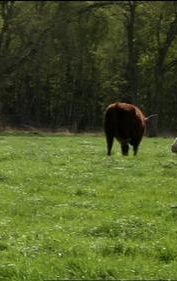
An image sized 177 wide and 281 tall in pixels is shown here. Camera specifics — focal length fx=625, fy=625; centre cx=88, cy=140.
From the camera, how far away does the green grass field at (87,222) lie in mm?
7648

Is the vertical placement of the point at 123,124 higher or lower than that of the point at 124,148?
higher

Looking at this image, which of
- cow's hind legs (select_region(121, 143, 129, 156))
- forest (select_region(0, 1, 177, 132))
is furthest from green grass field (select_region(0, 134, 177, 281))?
forest (select_region(0, 1, 177, 132))

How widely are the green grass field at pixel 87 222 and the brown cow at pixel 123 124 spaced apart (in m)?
3.86

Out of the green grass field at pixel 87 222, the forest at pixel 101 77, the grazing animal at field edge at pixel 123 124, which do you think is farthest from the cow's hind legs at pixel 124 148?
the forest at pixel 101 77

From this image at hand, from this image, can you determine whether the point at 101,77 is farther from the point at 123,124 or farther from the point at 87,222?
the point at 87,222

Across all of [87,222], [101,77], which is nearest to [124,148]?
[87,222]

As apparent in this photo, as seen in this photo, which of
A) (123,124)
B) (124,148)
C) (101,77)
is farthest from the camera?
(101,77)

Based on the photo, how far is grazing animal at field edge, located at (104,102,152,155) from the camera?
890 inches

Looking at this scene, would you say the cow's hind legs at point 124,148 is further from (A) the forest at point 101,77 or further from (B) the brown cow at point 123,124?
(A) the forest at point 101,77

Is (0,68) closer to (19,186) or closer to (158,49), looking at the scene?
(19,186)

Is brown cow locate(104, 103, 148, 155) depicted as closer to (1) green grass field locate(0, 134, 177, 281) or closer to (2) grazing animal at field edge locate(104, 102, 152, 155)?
(2) grazing animal at field edge locate(104, 102, 152, 155)

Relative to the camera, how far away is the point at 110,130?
22906 mm

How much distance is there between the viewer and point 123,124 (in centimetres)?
2280

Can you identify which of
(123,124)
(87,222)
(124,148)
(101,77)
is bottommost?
(124,148)
